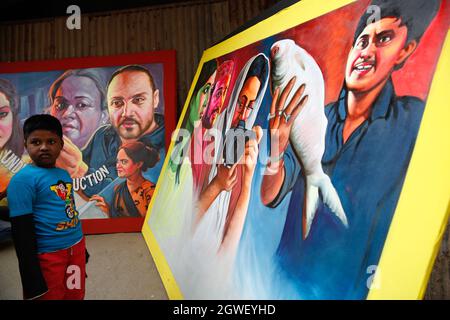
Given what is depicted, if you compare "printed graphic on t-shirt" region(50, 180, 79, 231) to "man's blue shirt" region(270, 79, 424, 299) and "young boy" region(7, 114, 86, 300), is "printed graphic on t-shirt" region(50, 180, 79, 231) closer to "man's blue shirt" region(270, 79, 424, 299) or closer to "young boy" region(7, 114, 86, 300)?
"young boy" region(7, 114, 86, 300)

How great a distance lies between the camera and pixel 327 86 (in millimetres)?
1439

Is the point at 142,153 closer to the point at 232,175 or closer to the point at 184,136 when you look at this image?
the point at 184,136

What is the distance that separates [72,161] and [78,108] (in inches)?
22.3

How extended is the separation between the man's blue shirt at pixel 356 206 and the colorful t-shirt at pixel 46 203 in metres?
0.96

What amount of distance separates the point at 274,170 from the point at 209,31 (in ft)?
10.5

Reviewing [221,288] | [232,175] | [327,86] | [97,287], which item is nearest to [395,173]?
[327,86]

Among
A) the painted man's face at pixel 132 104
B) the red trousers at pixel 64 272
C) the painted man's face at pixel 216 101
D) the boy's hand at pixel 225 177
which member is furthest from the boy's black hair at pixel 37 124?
the painted man's face at pixel 132 104

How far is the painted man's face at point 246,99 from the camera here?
204 cm

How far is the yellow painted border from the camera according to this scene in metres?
0.89

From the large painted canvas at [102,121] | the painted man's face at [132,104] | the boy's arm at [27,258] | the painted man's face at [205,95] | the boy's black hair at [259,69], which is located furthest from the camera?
the painted man's face at [132,104]

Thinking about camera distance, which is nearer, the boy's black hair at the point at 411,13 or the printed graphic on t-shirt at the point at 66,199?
the boy's black hair at the point at 411,13

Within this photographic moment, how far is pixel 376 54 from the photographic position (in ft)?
4.20

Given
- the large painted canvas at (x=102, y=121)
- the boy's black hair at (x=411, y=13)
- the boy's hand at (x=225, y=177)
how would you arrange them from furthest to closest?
the large painted canvas at (x=102, y=121) → the boy's hand at (x=225, y=177) → the boy's black hair at (x=411, y=13)

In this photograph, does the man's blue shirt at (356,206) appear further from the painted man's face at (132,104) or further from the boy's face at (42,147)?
the painted man's face at (132,104)
